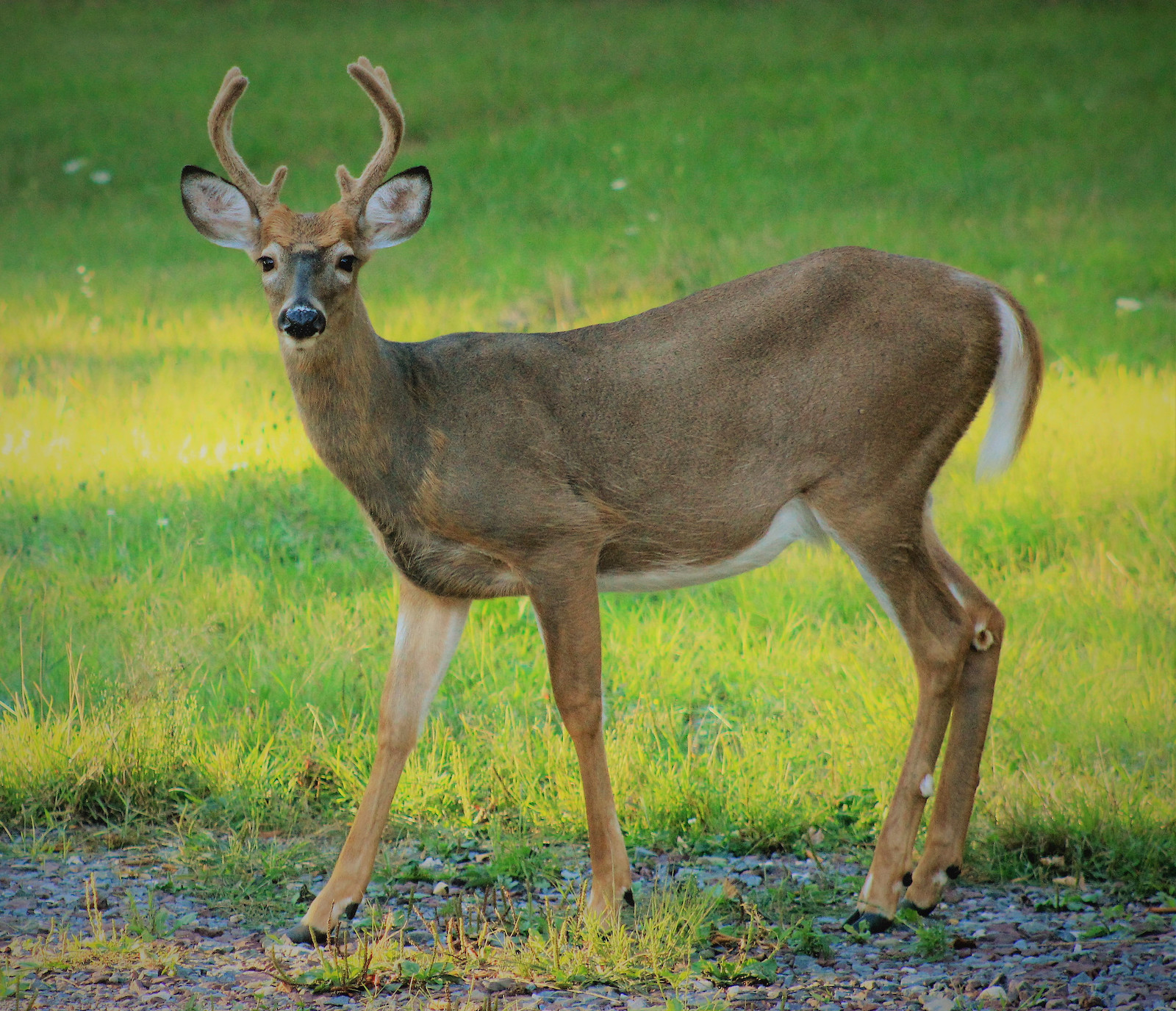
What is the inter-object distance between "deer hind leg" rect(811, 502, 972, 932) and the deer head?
148cm

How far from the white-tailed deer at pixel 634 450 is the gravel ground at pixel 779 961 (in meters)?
0.21

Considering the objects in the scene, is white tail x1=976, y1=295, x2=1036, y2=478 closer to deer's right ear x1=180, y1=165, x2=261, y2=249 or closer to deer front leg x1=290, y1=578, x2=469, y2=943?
deer front leg x1=290, y1=578, x2=469, y2=943

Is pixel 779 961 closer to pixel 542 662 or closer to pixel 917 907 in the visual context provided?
pixel 917 907

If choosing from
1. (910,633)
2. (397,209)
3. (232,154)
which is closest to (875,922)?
(910,633)

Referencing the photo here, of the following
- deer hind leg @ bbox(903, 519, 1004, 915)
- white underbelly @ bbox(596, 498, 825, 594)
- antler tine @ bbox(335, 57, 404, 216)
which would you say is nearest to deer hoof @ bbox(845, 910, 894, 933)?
deer hind leg @ bbox(903, 519, 1004, 915)

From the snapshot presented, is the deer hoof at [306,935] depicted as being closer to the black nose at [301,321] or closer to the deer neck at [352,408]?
the deer neck at [352,408]

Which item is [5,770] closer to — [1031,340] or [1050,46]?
[1031,340]

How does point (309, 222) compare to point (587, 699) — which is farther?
point (587, 699)

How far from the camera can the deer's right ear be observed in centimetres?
396

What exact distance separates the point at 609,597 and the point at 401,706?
2.11 metres

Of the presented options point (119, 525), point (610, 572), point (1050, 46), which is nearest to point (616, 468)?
point (610, 572)

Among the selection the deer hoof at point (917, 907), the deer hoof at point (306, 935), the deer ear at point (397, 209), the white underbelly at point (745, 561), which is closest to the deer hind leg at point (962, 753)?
the deer hoof at point (917, 907)

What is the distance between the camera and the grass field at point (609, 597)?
183 inches

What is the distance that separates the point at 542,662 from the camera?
5.55 metres
